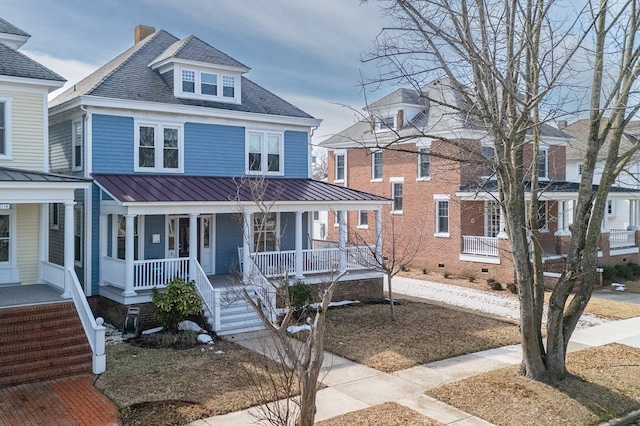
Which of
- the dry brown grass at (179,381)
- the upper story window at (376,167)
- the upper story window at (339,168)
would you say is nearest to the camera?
the dry brown grass at (179,381)

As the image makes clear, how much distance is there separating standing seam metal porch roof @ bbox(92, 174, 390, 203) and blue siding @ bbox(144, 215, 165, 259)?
53.6 inches

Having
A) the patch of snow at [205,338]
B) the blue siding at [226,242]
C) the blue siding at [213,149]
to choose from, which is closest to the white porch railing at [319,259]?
the blue siding at [226,242]

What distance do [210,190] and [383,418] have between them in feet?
32.7

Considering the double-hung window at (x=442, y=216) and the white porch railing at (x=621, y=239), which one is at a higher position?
the double-hung window at (x=442, y=216)

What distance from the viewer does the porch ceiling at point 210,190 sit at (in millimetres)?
15055

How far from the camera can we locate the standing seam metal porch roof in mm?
15149

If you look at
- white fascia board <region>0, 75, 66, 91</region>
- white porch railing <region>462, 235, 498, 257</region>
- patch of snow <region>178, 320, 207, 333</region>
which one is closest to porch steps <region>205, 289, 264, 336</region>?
patch of snow <region>178, 320, 207, 333</region>

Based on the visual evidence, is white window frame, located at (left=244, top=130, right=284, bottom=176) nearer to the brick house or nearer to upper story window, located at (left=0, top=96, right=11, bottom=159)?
the brick house

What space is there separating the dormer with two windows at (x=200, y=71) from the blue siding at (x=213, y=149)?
1188 mm

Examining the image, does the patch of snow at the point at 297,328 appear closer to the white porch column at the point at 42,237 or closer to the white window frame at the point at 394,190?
the white porch column at the point at 42,237

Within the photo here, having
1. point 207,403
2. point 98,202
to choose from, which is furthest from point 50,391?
point 98,202

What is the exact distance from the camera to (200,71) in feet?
61.6

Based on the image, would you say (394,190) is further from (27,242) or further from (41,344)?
(41,344)

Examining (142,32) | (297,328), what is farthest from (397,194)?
(297,328)
